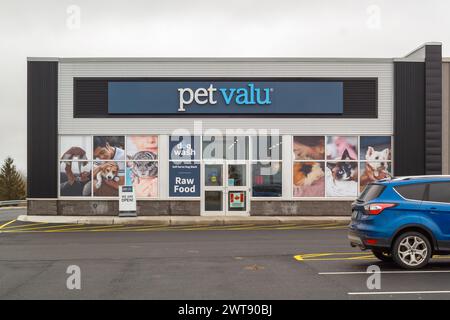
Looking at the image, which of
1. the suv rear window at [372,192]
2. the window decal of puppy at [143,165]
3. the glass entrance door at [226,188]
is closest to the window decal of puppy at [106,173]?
the window decal of puppy at [143,165]

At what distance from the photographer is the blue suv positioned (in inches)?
445

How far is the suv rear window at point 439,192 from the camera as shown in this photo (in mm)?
11516

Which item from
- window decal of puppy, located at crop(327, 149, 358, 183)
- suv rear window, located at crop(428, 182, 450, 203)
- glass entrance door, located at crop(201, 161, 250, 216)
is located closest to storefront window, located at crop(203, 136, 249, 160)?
glass entrance door, located at crop(201, 161, 250, 216)

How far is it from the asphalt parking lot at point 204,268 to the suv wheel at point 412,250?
0.24m

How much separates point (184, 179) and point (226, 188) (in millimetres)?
Answer: 1792

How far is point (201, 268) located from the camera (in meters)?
11.8

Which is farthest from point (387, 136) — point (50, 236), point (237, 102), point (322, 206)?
point (50, 236)

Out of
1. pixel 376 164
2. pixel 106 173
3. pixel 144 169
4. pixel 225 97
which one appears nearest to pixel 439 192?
pixel 376 164

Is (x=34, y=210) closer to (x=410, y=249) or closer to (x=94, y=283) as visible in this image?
(x=94, y=283)

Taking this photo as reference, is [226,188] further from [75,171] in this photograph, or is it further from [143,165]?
[75,171]

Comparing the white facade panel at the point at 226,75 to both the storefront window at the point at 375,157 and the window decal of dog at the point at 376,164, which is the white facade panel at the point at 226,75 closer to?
the storefront window at the point at 375,157

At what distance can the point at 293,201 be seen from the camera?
85.3ft
